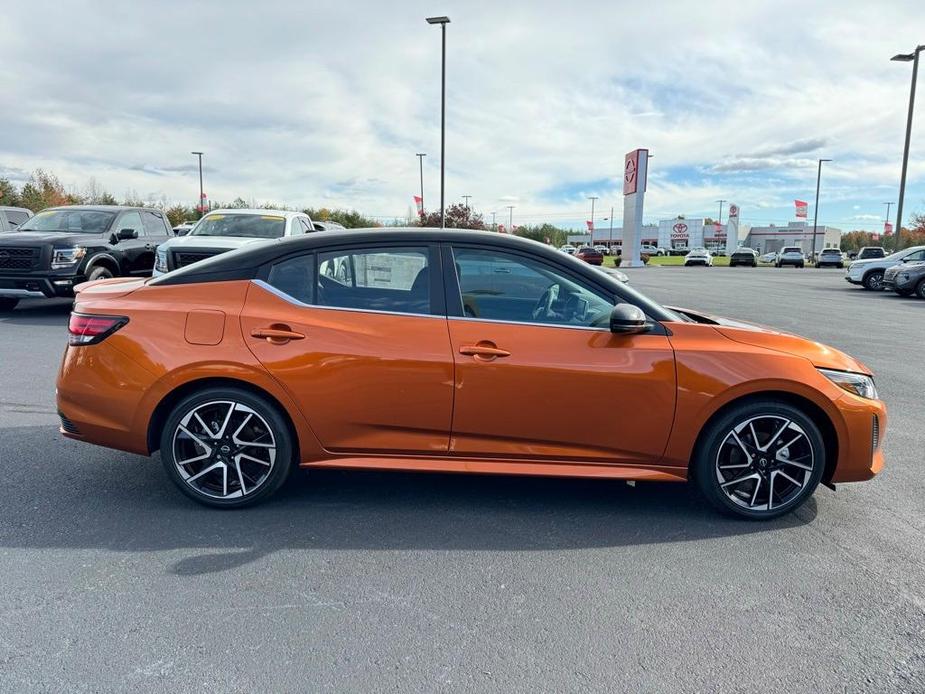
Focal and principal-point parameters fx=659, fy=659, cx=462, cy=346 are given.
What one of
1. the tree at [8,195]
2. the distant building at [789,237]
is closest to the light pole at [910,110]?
the tree at [8,195]

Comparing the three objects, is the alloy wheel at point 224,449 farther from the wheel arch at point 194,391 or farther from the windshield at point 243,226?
the windshield at point 243,226

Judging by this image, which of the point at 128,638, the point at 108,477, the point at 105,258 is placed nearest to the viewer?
the point at 128,638

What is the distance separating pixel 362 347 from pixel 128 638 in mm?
1701

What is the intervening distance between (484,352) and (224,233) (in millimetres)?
9166

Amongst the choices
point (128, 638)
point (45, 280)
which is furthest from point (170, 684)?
point (45, 280)

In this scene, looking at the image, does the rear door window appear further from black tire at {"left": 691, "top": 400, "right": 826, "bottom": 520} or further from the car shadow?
black tire at {"left": 691, "top": 400, "right": 826, "bottom": 520}

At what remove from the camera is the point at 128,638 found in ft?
8.50

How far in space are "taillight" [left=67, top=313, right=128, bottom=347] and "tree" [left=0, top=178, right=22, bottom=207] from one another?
40.2m

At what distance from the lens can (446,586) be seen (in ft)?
9.90

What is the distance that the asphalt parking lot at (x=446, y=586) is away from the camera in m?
2.45

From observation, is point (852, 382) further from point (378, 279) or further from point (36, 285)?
point (36, 285)

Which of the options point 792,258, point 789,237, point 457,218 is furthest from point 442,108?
point 789,237

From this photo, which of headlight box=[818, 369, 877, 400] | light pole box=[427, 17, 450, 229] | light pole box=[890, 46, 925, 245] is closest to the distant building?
light pole box=[890, 46, 925, 245]

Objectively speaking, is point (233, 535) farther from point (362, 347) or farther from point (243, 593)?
point (362, 347)
